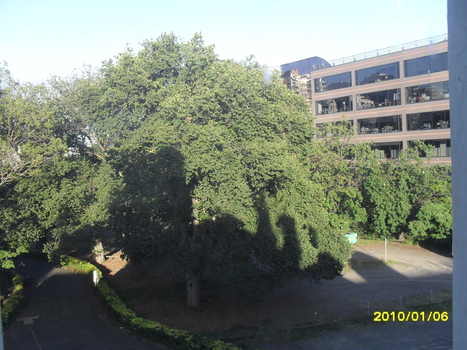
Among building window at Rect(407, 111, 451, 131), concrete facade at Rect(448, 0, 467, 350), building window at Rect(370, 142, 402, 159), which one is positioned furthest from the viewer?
building window at Rect(370, 142, 402, 159)

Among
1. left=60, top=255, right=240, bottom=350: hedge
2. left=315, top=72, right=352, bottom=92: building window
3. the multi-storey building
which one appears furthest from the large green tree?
left=315, top=72, right=352, bottom=92: building window

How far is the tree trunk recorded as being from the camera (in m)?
15.5

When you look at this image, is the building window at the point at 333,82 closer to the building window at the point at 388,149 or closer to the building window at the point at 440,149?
the building window at the point at 388,149

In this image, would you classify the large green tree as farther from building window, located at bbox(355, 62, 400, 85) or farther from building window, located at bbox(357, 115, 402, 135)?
building window, located at bbox(355, 62, 400, 85)

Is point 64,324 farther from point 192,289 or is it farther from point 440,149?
point 440,149

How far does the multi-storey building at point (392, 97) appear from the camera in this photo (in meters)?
28.8

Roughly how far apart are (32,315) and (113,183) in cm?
601

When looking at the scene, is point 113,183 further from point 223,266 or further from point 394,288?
point 394,288

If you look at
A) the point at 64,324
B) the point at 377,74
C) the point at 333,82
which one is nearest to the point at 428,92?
the point at 377,74

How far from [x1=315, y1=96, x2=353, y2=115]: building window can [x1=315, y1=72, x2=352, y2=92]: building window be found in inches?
46.0

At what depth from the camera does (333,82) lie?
3847 centimetres

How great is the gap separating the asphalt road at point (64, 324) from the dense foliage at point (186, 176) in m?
2.26

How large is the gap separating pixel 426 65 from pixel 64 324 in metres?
28.1

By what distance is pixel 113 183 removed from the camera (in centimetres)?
1653
